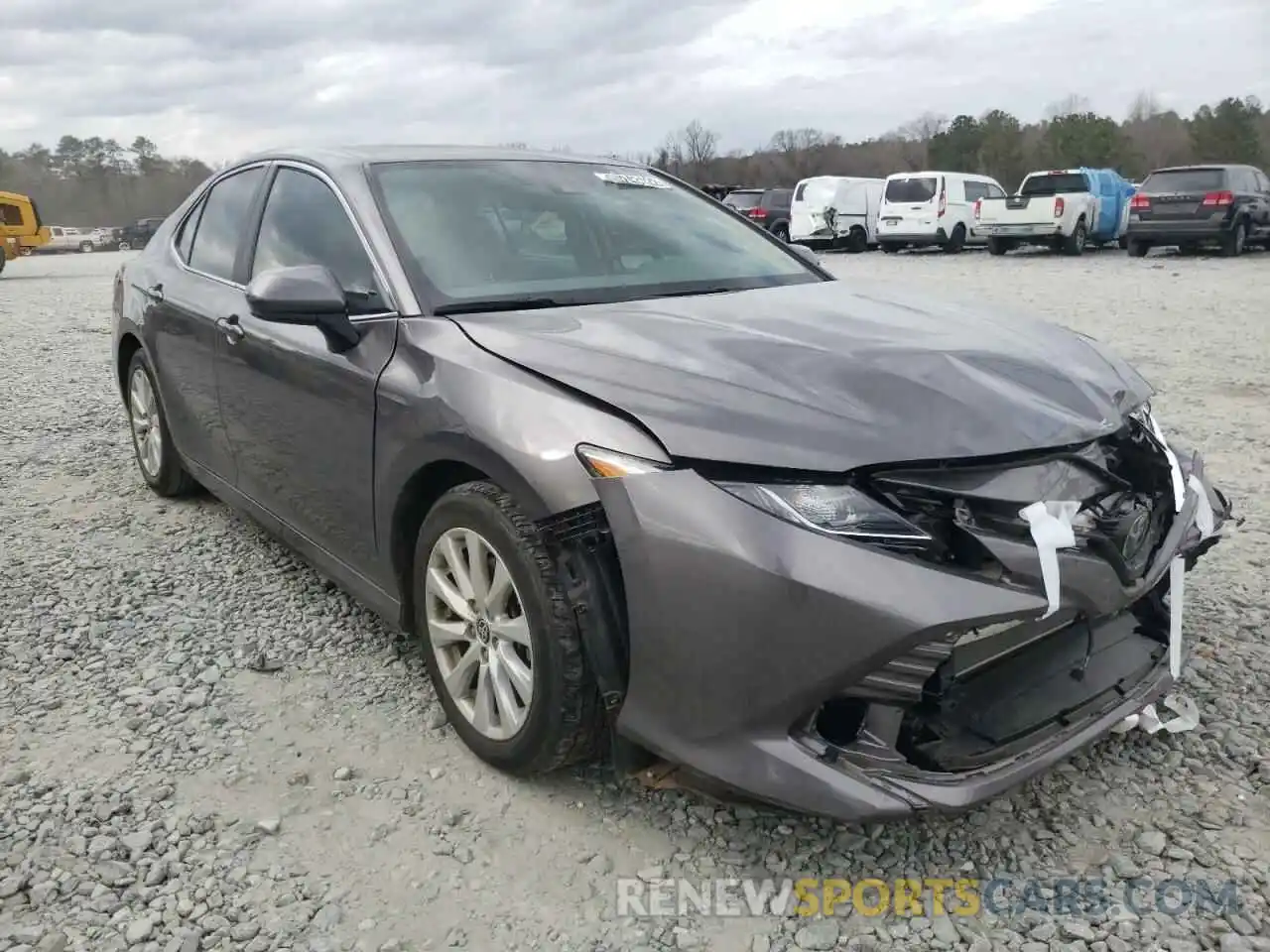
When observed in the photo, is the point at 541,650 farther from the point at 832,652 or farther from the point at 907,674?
the point at 907,674

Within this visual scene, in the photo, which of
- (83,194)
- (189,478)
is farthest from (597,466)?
(83,194)

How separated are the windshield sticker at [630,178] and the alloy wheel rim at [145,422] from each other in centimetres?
234

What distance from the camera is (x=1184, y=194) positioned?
17953mm

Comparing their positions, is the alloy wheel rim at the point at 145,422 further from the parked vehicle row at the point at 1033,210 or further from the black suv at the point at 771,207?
the black suv at the point at 771,207

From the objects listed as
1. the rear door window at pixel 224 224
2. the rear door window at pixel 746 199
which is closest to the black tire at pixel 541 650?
the rear door window at pixel 224 224

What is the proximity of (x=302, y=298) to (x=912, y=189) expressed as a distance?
21621mm

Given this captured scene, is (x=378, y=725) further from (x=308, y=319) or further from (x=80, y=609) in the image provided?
(x=80, y=609)

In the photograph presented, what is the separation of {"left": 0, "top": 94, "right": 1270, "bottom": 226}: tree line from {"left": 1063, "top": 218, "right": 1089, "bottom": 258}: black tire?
24.8 m

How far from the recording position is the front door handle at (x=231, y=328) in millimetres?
3537

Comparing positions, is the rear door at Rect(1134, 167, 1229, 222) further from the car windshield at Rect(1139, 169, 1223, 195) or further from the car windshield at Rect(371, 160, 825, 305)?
the car windshield at Rect(371, 160, 825, 305)

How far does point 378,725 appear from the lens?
2.89 m

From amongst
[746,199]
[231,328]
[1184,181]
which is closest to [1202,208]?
[1184,181]

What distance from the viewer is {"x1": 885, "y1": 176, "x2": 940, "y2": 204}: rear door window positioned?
22.1 meters

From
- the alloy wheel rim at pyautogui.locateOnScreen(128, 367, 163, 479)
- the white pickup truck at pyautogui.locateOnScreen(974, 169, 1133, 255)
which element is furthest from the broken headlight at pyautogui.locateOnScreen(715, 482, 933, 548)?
the white pickup truck at pyautogui.locateOnScreen(974, 169, 1133, 255)
